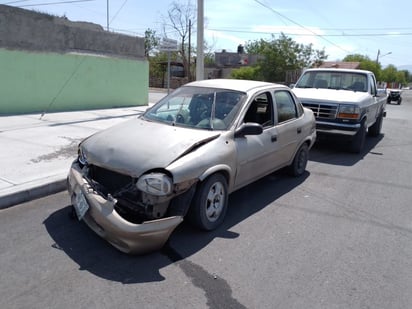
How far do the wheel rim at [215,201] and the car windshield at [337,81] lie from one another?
6.34 m

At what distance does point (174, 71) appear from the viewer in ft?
139

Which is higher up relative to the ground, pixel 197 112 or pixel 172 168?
pixel 197 112

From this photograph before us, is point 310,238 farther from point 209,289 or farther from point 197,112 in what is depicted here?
point 197,112

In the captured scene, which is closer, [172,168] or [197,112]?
[172,168]

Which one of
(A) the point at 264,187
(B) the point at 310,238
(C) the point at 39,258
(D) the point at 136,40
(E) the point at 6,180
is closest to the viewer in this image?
(C) the point at 39,258

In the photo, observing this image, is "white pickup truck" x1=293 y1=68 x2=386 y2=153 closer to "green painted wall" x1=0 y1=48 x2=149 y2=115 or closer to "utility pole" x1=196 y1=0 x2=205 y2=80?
"utility pole" x1=196 y1=0 x2=205 y2=80

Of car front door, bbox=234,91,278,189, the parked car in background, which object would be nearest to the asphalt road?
car front door, bbox=234,91,278,189

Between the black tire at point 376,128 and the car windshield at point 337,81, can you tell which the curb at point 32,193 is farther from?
the black tire at point 376,128

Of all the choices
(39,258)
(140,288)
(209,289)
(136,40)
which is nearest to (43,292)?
(39,258)

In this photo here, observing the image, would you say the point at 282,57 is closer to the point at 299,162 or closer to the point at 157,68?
the point at 157,68

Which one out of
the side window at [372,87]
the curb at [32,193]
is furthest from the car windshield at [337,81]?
the curb at [32,193]

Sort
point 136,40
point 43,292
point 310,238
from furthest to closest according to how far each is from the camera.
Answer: point 136,40 < point 310,238 < point 43,292

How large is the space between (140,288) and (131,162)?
1.18 metres

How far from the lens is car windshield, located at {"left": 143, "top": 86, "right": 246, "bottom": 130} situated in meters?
4.32
